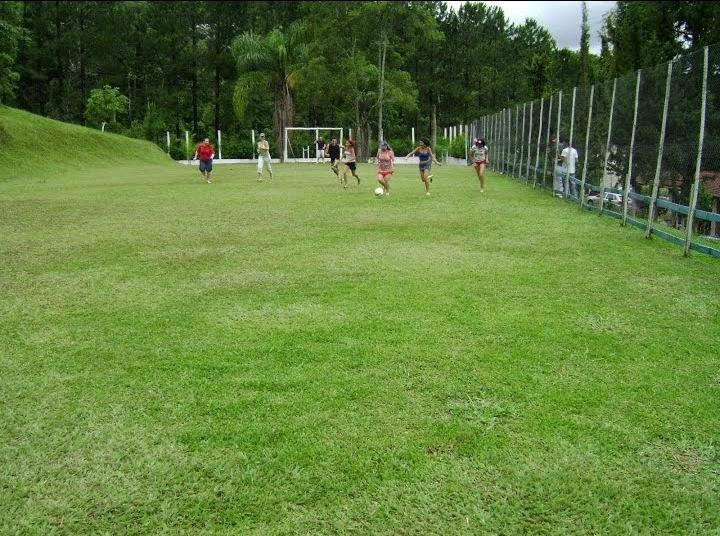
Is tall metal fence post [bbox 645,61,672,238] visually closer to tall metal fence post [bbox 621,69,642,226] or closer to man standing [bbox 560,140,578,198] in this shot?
tall metal fence post [bbox 621,69,642,226]

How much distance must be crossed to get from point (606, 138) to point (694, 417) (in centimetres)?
1052

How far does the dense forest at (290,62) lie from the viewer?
133 feet

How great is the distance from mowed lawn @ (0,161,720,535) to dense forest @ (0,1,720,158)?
21.6 meters

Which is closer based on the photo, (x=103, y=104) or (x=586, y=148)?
(x=586, y=148)

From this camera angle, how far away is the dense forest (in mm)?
40469

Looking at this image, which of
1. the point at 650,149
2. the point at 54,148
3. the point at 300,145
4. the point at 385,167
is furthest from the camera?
the point at 300,145

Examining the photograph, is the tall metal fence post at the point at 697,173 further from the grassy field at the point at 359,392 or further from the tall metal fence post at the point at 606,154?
the tall metal fence post at the point at 606,154

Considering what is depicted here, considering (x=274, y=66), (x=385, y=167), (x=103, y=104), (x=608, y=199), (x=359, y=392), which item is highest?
(x=274, y=66)

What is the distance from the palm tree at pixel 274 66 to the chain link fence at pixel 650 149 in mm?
28471

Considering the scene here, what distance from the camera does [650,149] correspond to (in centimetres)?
1079

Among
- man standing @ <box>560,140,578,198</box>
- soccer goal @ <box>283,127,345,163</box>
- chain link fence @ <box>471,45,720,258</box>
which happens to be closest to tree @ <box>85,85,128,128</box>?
soccer goal @ <box>283,127,345,163</box>

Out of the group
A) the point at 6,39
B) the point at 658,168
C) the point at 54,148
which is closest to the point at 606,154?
the point at 658,168

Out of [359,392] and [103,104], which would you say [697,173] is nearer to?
[359,392]

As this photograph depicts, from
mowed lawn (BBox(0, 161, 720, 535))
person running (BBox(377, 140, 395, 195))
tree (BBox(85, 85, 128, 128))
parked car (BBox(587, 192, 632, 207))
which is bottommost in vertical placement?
mowed lawn (BBox(0, 161, 720, 535))
